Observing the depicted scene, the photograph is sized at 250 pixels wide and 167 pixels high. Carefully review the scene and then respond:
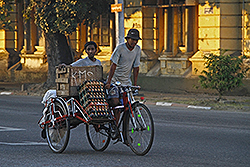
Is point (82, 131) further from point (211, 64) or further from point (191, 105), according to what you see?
point (211, 64)

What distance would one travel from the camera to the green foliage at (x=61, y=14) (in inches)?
806

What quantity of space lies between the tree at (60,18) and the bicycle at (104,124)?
1231 cm

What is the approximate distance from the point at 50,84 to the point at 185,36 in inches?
230

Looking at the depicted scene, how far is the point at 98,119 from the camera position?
775 cm

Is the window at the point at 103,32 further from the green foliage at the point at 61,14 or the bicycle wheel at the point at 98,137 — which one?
the bicycle wheel at the point at 98,137

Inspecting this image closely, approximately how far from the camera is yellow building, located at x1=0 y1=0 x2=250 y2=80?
772 inches

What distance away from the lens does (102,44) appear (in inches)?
1001

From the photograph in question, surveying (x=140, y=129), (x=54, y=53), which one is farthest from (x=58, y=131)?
(x=54, y=53)

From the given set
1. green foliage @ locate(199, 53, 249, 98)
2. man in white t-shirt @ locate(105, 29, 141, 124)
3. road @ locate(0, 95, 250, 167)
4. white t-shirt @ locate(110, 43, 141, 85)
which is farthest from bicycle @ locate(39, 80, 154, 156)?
green foliage @ locate(199, 53, 249, 98)

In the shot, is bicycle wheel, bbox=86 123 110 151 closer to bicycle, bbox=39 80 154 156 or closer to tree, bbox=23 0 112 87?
bicycle, bbox=39 80 154 156

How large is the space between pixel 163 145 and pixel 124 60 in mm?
1593

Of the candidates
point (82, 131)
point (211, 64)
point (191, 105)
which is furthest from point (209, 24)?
point (82, 131)

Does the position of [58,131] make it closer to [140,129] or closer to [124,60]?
[140,129]

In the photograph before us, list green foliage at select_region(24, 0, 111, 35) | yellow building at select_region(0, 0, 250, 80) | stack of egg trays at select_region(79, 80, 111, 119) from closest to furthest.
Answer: stack of egg trays at select_region(79, 80, 111, 119), yellow building at select_region(0, 0, 250, 80), green foliage at select_region(24, 0, 111, 35)
